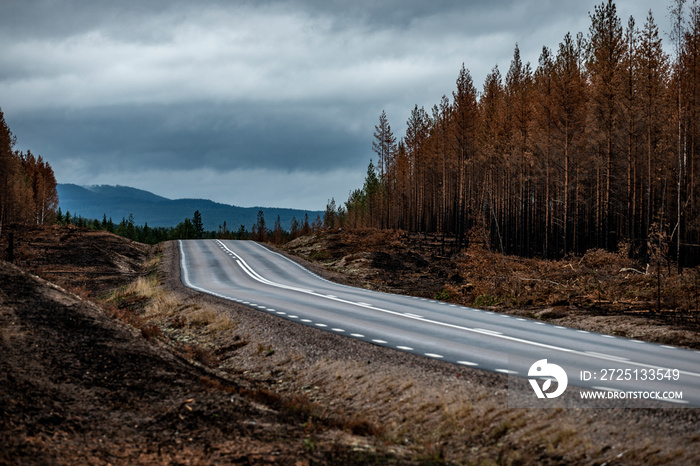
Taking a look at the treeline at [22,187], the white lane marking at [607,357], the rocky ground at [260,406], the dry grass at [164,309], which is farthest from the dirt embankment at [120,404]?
the treeline at [22,187]

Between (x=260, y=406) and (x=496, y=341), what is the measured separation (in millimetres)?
5880

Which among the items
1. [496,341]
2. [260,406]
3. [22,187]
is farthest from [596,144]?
[22,187]

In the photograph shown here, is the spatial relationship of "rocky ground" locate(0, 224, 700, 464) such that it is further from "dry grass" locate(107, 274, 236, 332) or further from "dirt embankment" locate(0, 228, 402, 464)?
"dry grass" locate(107, 274, 236, 332)

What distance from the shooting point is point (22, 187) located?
221 feet

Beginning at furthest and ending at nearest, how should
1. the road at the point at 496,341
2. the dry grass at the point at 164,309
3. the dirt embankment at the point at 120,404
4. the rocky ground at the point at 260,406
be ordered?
the dry grass at the point at 164,309 → the road at the point at 496,341 → the rocky ground at the point at 260,406 → the dirt embankment at the point at 120,404

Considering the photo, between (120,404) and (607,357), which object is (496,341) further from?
(120,404)

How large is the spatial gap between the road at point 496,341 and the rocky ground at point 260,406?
29.9 inches

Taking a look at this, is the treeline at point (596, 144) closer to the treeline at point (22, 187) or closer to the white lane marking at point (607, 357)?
the white lane marking at point (607, 357)

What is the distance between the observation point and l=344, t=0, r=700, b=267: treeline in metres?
29.5

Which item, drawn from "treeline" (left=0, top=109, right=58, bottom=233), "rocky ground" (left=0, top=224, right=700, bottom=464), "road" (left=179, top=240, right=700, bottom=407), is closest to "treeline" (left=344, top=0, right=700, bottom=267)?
"road" (left=179, top=240, right=700, bottom=407)

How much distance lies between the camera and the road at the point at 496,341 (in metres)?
7.93

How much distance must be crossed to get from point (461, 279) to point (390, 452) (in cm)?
2289

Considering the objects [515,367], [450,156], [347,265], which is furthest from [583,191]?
[515,367]

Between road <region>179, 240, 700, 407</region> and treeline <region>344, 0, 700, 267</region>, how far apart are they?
6312 millimetres
